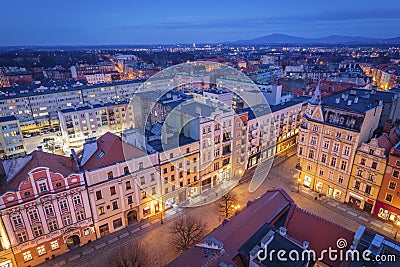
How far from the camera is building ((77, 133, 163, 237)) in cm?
3672

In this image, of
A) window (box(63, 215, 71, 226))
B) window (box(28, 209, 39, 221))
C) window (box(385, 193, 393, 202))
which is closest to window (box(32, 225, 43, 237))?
window (box(28, 209, 39, 221))

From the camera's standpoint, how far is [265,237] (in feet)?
73.2

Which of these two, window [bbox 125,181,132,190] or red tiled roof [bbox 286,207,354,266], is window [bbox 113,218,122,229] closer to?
window [bbox 125,181,132,190]

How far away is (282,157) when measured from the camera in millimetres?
63906

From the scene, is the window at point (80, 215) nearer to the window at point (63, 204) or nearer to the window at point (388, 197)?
the window at point (63, 204)

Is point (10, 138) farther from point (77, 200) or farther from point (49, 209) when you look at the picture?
point (77, 200)

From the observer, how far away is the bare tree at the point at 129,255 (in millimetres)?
32109

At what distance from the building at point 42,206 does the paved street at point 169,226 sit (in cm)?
294


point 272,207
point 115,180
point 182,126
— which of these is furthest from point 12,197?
point 272,207

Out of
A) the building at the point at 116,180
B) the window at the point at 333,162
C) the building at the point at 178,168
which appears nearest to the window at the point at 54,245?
the building at the point at 116,180

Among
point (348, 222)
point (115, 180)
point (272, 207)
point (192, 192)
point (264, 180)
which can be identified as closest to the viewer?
point (272, 207)

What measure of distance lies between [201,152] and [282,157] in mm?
27374

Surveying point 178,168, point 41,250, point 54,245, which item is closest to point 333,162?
point 178,168

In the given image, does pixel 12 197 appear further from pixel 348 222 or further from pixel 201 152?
pixel 348 222
